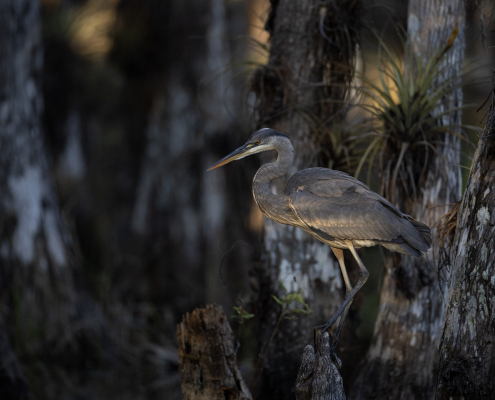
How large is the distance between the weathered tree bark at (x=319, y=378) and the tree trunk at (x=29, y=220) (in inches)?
204

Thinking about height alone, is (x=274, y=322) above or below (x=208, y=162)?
below

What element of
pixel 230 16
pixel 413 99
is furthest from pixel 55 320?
pixel 230 16

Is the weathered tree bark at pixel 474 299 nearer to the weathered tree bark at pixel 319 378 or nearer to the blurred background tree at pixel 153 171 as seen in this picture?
the weathered tree bark at pixel 319 378

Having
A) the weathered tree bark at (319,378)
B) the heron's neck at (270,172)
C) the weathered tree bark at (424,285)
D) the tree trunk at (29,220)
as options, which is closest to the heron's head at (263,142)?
the heron's neck at (270,172)

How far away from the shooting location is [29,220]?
792cm

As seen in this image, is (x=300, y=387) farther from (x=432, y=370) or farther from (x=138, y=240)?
(x=138, y=240)

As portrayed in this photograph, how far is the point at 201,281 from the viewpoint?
39.8ft

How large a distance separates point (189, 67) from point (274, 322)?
26.3 ft

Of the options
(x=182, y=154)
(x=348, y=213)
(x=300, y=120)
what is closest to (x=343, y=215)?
(x=348, y=213)

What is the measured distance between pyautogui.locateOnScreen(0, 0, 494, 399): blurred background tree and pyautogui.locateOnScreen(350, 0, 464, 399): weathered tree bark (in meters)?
0.26

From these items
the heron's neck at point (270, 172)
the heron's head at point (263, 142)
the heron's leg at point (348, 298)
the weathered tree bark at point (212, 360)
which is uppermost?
the heron's head at point (263, 142)

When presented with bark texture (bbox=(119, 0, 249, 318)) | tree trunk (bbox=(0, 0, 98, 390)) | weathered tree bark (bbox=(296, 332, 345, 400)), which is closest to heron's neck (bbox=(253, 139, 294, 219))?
weathered tree bark (bbox=(296, 332, 345, 400))

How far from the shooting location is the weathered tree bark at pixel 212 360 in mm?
3717

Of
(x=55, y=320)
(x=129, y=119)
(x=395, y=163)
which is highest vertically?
(x=129, y=119)
